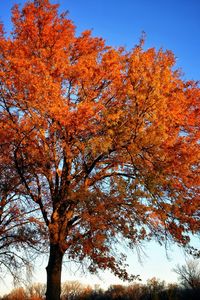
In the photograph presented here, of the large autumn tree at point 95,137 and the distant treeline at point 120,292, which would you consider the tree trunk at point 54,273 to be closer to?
the large autumn tree at point 95,137

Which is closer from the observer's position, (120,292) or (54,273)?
(54,273)

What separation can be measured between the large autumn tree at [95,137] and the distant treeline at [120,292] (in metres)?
4.79

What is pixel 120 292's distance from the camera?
829 inches

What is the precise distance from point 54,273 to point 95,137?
20.4 feet

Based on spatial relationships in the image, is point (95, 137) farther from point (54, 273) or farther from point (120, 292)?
point (120, 292)

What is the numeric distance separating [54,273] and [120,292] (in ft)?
24.0

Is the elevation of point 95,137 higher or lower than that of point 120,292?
higher

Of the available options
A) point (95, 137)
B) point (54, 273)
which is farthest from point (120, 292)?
point (95, 137)

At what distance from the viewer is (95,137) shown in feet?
43.8

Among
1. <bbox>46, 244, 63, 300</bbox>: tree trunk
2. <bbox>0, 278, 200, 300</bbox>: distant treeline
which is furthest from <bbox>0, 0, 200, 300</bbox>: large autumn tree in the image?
<bbox>0, 278, 200, 300</bbox>: distant treeline

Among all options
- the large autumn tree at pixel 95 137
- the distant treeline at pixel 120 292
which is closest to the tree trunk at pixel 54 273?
the large autumn tree at pixel 95 137

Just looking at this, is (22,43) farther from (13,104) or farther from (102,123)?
(102,123)

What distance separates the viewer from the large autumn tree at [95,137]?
1299 cm

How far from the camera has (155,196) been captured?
1291cm
